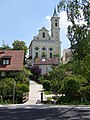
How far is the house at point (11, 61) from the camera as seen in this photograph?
51.1 m

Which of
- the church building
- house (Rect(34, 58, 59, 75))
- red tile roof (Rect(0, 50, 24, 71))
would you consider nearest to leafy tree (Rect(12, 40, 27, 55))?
house (Rect(34, 58, 59, 75))

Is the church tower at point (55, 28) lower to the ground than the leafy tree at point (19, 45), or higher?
higher

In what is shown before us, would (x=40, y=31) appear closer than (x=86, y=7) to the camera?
No

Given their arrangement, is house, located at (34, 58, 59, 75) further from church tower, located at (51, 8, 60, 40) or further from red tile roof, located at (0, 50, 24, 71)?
red tile roof, located at (0, 50, 24, 71)

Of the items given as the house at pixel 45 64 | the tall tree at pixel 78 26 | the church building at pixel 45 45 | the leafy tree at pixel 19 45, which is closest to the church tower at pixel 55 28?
the church building at pixel 45 45

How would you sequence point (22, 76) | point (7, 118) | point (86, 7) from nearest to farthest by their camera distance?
1. point (7, 118)
2. point (86, 7)
3. point (22, 76)

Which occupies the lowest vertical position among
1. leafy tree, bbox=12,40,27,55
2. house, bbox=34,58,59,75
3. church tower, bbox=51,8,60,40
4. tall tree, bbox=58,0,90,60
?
tall tree, bbox=58,0,90,60

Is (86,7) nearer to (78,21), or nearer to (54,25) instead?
(78,21)

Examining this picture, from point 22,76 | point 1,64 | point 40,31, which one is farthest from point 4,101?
point 40,31

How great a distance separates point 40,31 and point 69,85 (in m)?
81.2

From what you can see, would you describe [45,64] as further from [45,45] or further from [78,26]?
[78,26]

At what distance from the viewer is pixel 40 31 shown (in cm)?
10969

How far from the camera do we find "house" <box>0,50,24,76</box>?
51.1 m

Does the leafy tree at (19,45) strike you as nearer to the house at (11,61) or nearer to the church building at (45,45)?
the church building at (45,45)
